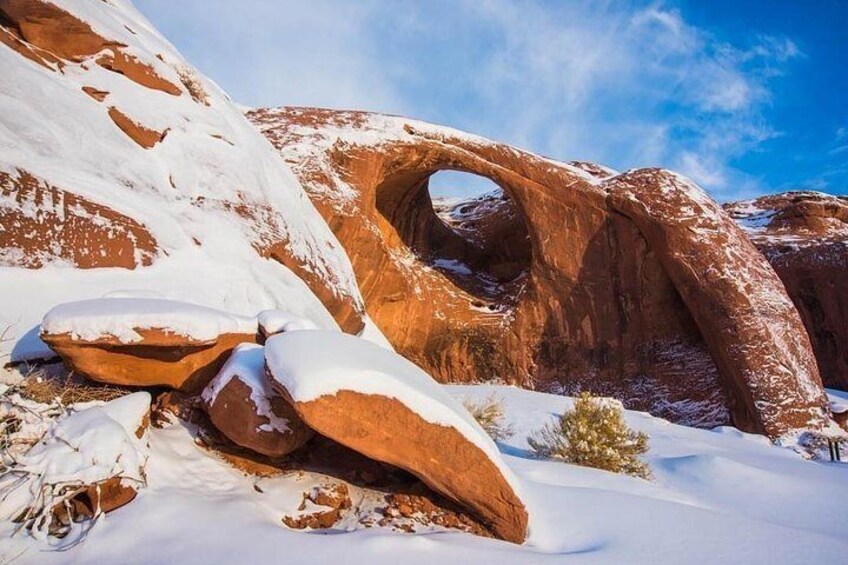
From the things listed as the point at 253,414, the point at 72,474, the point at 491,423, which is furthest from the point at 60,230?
the point at 491,423

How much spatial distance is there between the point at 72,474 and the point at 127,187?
4215 mm

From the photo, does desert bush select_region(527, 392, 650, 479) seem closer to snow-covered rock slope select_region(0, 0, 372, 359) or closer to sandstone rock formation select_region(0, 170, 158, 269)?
snow-covered rock slope select_region(0, 0, 372, 359)

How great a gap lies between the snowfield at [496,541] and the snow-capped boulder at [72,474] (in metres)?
0.10

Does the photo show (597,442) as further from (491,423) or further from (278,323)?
(278,323)

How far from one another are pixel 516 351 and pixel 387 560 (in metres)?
12.9

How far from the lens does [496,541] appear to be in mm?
3098

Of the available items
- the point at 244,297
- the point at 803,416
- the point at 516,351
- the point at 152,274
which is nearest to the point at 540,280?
the point at 516,351

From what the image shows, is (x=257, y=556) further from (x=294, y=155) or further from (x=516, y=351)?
(x=516, y=351)

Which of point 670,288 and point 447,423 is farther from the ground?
point 670,288

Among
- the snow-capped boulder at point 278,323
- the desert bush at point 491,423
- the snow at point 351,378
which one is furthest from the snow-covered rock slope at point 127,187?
the desert bush at point 491,423

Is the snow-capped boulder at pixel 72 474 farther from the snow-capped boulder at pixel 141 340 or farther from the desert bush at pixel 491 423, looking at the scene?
the desert bush at pixel 491 423

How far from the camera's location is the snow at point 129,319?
130 inches

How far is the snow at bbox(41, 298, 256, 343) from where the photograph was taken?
331cm

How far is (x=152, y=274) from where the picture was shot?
17.1 feet
